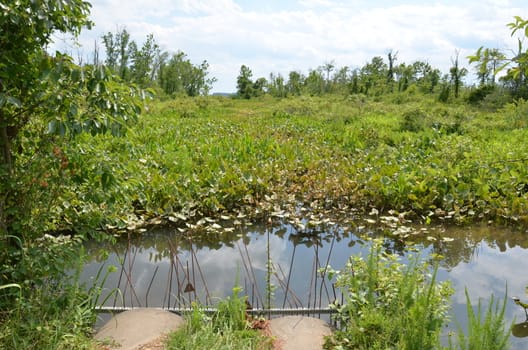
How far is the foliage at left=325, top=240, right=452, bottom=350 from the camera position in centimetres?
253

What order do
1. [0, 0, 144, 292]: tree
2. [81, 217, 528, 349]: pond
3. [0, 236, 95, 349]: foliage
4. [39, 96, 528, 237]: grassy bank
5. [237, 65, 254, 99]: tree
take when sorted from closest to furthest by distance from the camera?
1. [0, 0, 144, 292]: tree
2. [0, 236, 95, 349]: foliage
3. [81, 217, 528, 349]: pond
4. [39, 96, 528, 237]: grassy bank
5. [237, 65, 254, 99]: tree

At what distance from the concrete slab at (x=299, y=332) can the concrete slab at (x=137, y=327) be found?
67 centimetres

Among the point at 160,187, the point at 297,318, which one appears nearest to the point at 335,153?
the point at 160,187

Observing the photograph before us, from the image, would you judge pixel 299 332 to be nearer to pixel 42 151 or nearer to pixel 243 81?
pixel 42 151

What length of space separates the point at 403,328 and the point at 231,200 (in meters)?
3.86

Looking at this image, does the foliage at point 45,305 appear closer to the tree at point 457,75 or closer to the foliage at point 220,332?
the foliage at point 220,332

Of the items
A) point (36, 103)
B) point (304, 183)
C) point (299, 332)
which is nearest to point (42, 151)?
point (36, 103)

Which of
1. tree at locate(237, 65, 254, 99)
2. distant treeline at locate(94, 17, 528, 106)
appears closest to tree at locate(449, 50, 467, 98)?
distant treeline at locate(94, 17, 528, 106)

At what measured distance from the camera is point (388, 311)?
9.46 feet

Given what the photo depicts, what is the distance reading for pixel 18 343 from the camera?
2584mm

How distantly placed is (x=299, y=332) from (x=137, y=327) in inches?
43.3

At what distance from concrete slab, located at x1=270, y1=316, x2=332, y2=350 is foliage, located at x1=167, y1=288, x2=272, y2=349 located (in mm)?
142

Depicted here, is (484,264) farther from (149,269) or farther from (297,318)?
(149,269)

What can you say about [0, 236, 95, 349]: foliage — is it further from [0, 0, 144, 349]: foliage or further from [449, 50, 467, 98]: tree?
[449, 50, 467, 98]: tree
